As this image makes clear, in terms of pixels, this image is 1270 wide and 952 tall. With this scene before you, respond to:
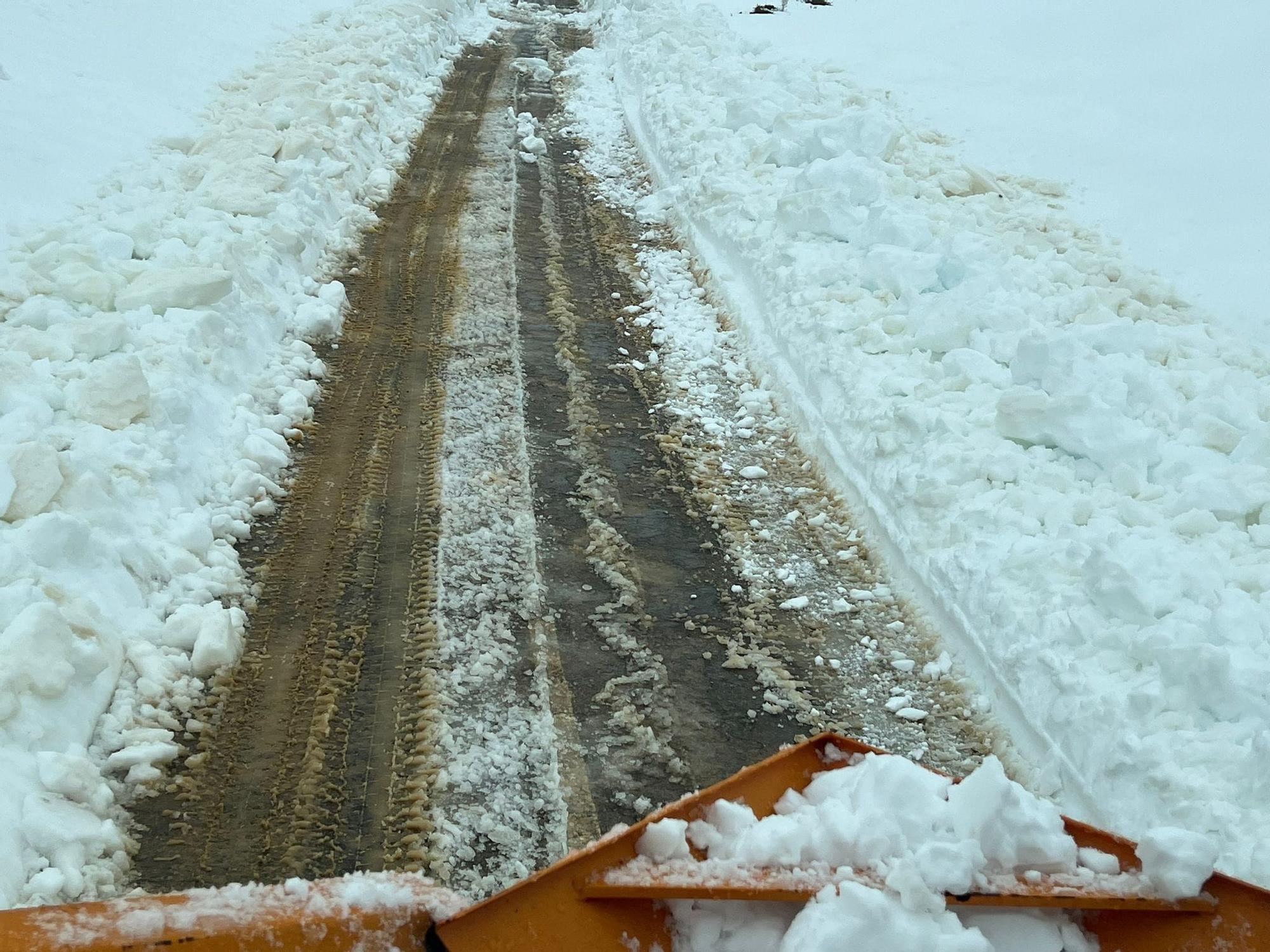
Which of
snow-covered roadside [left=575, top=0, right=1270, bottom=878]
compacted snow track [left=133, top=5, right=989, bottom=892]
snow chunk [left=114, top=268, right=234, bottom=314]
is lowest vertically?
compacted snow track [left=133, top=5, right=989, bottom=892]

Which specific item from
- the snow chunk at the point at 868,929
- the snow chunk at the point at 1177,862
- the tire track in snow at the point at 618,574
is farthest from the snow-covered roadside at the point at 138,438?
the snow chunk at the point at 1177,862

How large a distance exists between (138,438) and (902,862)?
4239mm

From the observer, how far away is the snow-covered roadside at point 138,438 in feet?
12.4

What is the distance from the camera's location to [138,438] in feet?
17.3

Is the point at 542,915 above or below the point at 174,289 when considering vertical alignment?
below

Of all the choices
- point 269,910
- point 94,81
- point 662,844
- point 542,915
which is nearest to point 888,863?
point 662,844

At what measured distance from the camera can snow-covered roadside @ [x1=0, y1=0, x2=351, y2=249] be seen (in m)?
7.91

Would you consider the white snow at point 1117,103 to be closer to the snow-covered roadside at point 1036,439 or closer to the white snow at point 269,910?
the snow-covered roadside at point 1036,439

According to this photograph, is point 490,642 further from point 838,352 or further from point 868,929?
point 838,352

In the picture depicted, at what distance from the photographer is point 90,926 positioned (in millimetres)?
2268

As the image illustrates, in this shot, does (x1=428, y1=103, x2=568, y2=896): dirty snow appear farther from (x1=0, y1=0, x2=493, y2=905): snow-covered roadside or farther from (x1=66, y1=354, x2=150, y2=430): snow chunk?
(x1=66, y1=354, x2=150, y2=430): snow chunk

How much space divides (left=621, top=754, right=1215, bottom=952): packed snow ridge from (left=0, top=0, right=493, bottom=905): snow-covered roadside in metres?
2.09

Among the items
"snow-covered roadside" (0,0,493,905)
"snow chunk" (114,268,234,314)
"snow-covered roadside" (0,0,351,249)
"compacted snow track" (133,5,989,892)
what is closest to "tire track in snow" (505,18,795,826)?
"compacted snow track" (133,5,989,892)

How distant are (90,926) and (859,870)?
1767 mm
